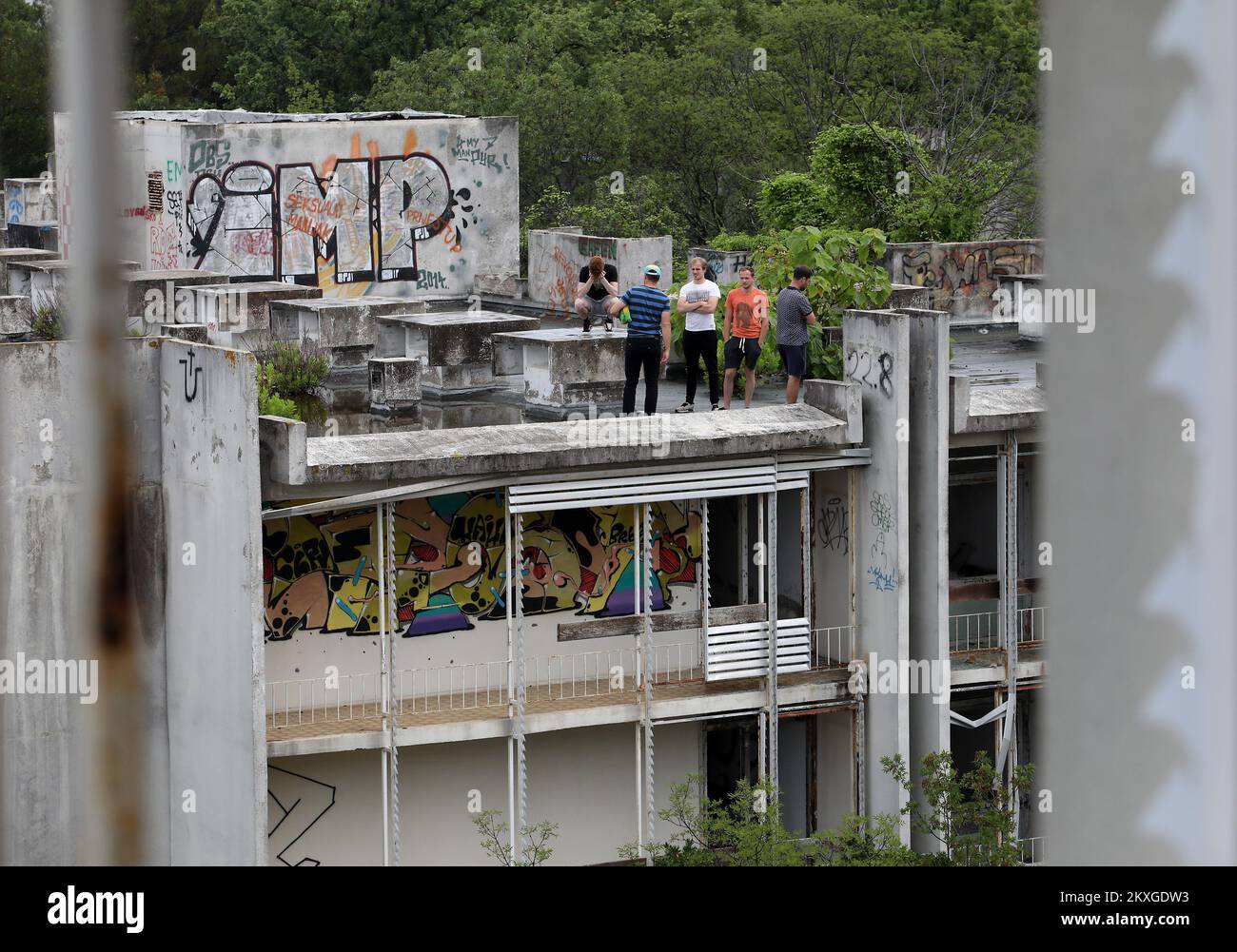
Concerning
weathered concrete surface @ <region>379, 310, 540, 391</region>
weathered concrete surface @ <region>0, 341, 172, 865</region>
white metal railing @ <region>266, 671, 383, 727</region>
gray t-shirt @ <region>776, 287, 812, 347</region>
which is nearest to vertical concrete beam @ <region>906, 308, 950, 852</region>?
gray t-shirt @ <region>776, 287, 812, 347</region>

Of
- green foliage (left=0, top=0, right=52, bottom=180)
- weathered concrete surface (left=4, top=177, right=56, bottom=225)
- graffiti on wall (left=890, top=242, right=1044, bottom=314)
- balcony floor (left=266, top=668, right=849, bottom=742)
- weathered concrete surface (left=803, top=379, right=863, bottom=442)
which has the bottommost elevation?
balcony floor (left=266, top=668, right=849, bottom=742)

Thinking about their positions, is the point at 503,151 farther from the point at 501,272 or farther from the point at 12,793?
the point at 12,793

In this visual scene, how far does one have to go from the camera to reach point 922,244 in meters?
30.5

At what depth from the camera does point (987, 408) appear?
20.5 metres

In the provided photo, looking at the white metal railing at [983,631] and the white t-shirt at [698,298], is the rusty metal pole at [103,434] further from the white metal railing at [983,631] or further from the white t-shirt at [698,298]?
the white metal railing at [983,631]

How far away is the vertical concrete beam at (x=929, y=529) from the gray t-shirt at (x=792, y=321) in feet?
3.64

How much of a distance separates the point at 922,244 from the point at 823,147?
4.08 meters

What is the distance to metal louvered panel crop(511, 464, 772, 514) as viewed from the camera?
61.5 feet

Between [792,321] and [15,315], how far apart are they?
824 centimetres

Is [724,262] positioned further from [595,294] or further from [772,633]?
[772,633]

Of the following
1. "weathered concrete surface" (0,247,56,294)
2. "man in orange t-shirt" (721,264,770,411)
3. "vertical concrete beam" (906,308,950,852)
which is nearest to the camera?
"vertical concrete beam" (906,308,950,852)

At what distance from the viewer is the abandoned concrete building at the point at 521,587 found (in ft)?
56.5

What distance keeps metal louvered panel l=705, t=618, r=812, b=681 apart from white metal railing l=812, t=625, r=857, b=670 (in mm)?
236

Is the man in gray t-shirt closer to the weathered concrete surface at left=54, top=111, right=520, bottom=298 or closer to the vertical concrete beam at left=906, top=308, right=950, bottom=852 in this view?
the vertical concrete beam at left=906, top=308, right=950, bottom=852
